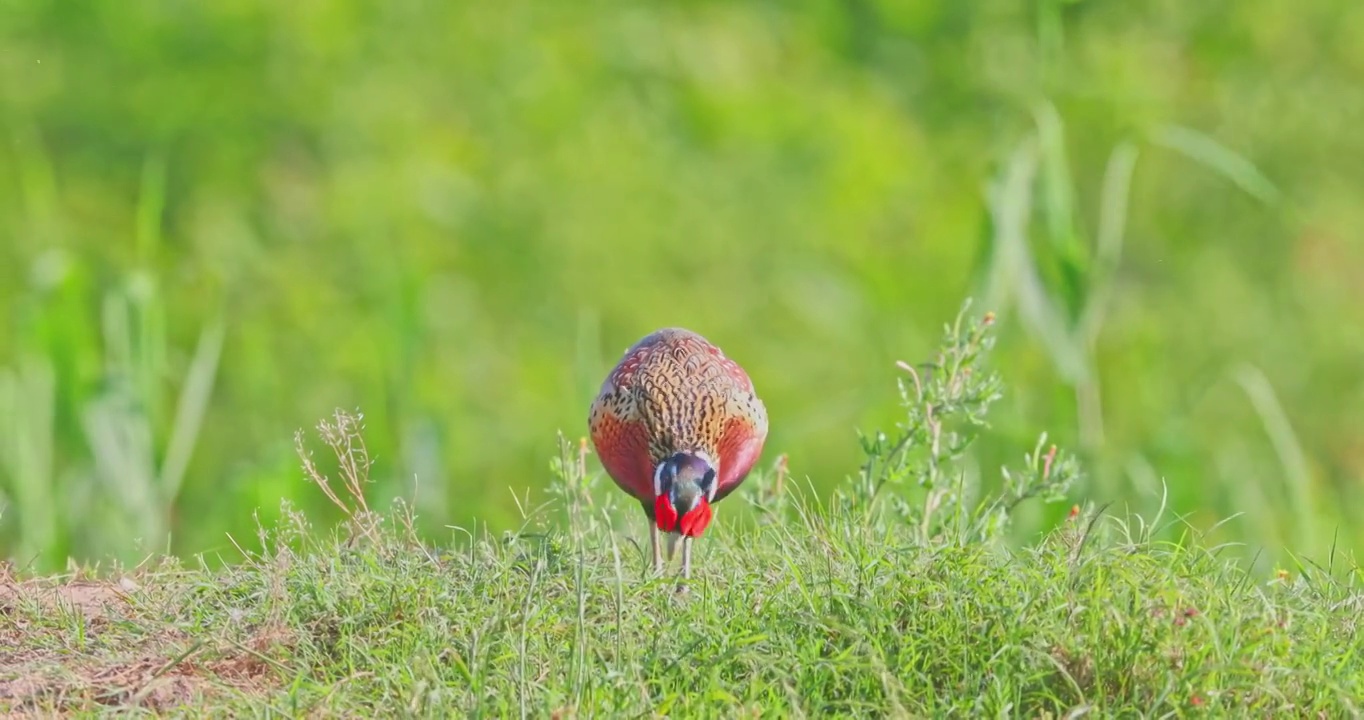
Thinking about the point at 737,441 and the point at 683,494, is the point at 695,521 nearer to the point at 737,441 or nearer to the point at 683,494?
the point at 683,494

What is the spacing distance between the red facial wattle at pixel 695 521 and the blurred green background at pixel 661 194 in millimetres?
3950

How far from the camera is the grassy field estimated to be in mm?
3625

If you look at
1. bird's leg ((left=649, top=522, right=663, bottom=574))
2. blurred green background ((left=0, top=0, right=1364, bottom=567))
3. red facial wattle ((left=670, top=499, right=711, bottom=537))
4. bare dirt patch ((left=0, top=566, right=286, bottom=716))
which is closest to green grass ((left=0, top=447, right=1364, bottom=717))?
bare dirt patch ((left=0, top=566, right=286, bottom=716))

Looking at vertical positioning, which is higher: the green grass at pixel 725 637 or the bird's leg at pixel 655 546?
the green grass at pixel 725 637

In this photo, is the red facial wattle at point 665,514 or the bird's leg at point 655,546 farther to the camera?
the red facial wattle at point 665,514

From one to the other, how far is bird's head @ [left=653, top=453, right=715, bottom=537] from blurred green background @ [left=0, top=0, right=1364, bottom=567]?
3810 millimetres

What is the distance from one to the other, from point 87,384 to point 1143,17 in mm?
8937

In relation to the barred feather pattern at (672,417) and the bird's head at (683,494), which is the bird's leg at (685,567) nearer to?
the bird's head at (683,494)

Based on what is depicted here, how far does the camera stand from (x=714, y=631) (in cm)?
384

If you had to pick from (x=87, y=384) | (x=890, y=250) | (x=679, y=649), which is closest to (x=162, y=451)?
(x=87, y=384)

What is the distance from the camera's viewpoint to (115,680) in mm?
3865

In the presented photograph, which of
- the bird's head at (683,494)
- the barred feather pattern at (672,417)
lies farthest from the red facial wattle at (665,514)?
the barred feather pattern at (672,417)

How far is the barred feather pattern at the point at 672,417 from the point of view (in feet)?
16.4

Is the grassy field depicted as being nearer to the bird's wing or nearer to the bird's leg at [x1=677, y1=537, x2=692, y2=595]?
the bird's leg at [x1=677, y1=537, x2=692, y2=595]
